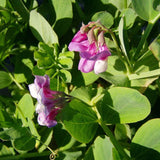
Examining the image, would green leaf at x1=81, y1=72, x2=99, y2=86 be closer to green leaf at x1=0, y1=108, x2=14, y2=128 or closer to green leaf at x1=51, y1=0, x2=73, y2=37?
green leaf at x1=51, y1=0, x2=73, y2=37

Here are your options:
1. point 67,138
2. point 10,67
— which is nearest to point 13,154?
point 67,138

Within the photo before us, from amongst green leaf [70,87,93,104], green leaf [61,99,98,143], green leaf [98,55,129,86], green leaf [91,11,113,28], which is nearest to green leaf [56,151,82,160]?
green leaf [61,99,98,143]

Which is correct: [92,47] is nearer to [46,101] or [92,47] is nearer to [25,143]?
[46,101]

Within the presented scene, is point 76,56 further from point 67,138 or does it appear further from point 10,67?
point 10,67

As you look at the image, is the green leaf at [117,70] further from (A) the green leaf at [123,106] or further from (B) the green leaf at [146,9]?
(B) the green leaf at [146,9]

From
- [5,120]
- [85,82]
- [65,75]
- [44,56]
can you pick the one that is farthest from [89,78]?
[5,120]

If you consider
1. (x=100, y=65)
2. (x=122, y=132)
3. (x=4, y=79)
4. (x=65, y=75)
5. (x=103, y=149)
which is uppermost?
(x=100, y=65)
